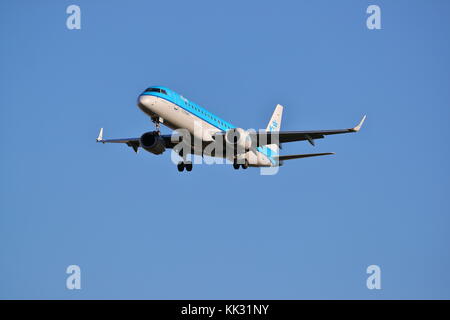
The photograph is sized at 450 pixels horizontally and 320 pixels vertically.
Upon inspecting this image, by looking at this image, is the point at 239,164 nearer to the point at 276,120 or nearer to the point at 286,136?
the point at 286,136

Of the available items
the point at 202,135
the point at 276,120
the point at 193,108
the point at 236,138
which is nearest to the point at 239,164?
the point at 236,138

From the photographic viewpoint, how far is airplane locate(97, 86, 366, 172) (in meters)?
47.2

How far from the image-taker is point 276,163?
5856 cm

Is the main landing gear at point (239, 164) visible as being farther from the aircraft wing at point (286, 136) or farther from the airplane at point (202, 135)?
the aircraft wing at point (286, 136)

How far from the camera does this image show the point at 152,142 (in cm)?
5097

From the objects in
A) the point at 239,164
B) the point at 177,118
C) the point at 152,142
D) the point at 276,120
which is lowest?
the point at 239,164

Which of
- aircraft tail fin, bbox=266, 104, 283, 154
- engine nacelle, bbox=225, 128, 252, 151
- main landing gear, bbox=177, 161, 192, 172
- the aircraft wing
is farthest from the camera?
aircraft tail fin, bbox=266, 104, 283, 154

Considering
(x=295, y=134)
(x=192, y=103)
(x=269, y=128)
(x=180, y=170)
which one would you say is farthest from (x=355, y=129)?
(x=269, y=128)

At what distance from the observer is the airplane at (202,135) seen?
47219 mm

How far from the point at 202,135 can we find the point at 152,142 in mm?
3903

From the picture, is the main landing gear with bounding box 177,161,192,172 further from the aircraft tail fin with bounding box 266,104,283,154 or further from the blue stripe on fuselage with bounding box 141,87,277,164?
the aircraft tail fin with bounding box 266,104,283,154

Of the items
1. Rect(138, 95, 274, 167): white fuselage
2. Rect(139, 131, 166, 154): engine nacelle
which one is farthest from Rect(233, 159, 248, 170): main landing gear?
Rect(139, 131, 166, 154): engine nacelle
